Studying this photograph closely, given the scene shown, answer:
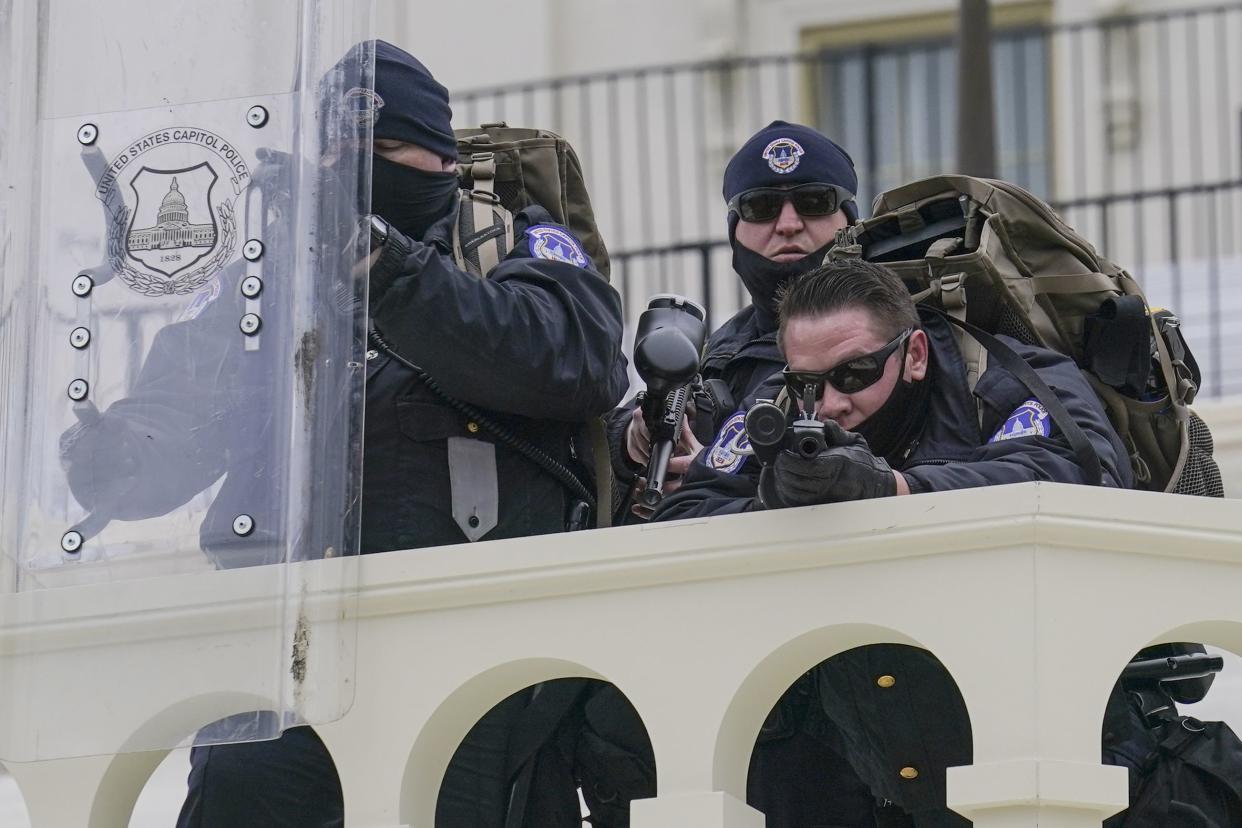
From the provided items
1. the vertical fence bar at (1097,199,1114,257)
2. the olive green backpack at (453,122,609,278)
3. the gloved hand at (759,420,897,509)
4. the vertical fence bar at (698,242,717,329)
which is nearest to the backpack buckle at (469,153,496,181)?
the olive green backpack at (453,122,609,278)

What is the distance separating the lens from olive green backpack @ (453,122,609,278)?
514 centimetres

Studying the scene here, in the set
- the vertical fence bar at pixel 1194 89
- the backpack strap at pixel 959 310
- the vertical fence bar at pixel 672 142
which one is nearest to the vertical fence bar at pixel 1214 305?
the vertical fence bar at pixel 1194 89

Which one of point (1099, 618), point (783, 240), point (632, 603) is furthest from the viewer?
point (783, 240)

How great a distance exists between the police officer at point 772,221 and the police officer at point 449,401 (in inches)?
19.4

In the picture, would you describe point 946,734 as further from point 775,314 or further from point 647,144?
point 647,144

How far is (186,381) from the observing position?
4598 millimetres

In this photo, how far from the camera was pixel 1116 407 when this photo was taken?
4.94 meters

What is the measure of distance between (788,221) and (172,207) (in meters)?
1.47

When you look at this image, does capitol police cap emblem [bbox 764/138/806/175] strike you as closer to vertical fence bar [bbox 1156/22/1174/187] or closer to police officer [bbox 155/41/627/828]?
police officer [bbox 155/41/627/828]

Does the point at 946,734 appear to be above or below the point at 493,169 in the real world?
below

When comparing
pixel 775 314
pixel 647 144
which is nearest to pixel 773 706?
pixel 775 314

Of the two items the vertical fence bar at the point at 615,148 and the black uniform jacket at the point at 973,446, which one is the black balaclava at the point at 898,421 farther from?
the vertical fence bar at the point at 615,148

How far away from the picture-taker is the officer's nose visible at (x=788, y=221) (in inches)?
220

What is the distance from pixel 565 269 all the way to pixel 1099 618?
1249mm
